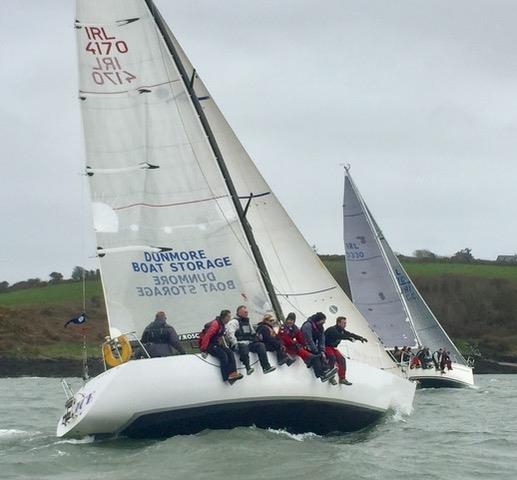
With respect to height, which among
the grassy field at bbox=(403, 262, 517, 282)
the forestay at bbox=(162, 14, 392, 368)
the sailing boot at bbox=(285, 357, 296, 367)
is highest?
the grassy field at bbox=(403, 262, 517, 282)

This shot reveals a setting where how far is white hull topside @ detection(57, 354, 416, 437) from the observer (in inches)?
746

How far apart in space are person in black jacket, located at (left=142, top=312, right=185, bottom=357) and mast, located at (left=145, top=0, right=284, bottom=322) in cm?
201

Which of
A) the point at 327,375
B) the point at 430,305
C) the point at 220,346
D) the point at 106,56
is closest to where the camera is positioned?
the point at 220,346

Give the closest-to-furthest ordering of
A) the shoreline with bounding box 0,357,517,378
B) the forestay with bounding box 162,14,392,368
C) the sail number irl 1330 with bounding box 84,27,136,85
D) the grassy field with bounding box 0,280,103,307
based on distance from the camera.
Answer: the sail number irl 1330 with bounding box 84,27,136,85
the forestay with bounding box 162,14,392,368
the shoreline with bounding box 0,357,517,378
the grassy field with bounding box 0,280,103,307

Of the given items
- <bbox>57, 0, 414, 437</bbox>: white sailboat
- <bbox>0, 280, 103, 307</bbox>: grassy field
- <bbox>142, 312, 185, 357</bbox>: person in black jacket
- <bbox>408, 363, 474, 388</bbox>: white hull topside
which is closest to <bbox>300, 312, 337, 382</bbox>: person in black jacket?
<bbox>57, 0, 414, 437</bbox>: white sailboat

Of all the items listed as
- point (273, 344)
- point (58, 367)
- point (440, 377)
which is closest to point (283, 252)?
point (273, 344)

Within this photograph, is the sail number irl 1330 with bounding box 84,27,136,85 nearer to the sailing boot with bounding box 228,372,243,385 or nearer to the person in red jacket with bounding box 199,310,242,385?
the person in red jacket with bounding box 199,310,242,385

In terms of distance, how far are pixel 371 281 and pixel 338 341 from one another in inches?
1076

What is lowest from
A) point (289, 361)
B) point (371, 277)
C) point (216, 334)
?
point (289, 361)

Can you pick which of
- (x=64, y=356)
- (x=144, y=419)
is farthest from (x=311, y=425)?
(x=64, y=356)

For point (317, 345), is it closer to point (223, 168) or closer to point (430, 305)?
point (223, 168)

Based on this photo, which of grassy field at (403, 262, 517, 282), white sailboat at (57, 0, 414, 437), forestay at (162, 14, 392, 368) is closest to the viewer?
white sailboat at (57, 0, 414, 437)

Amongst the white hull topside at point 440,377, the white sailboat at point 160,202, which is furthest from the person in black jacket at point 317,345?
the white hull topside at point 440,377

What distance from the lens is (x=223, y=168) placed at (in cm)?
2159
